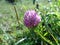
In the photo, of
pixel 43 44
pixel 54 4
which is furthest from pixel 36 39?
pixel 54 4

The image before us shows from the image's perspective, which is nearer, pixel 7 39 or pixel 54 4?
pixel 7 39

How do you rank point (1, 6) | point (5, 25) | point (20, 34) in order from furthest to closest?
point (1, 6), point (5, 25), point (20, 34)

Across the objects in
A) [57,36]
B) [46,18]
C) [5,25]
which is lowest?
[5,25]

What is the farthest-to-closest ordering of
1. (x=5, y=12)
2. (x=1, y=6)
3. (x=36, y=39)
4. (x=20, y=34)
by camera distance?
1. (x=1, y=6)
2. (x=5, y=12)
3. (x=20, y=34)
4. (x=36, y=39)

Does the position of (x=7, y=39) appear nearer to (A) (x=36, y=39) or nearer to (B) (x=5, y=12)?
(A) (x=36, y=39)

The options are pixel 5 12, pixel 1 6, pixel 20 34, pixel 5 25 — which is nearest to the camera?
pixel 20 34

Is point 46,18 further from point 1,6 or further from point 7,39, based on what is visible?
point 1,6

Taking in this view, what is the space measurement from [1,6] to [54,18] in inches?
65.5

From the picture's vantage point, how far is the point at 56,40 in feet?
5.91

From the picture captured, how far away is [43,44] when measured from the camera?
1.89m

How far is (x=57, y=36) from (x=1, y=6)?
5.81ft

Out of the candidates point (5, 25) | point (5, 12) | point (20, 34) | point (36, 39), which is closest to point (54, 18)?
point (36, 39)

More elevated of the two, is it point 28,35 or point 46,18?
point 46,18

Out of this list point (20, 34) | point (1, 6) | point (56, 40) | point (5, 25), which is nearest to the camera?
point (56, 40)
